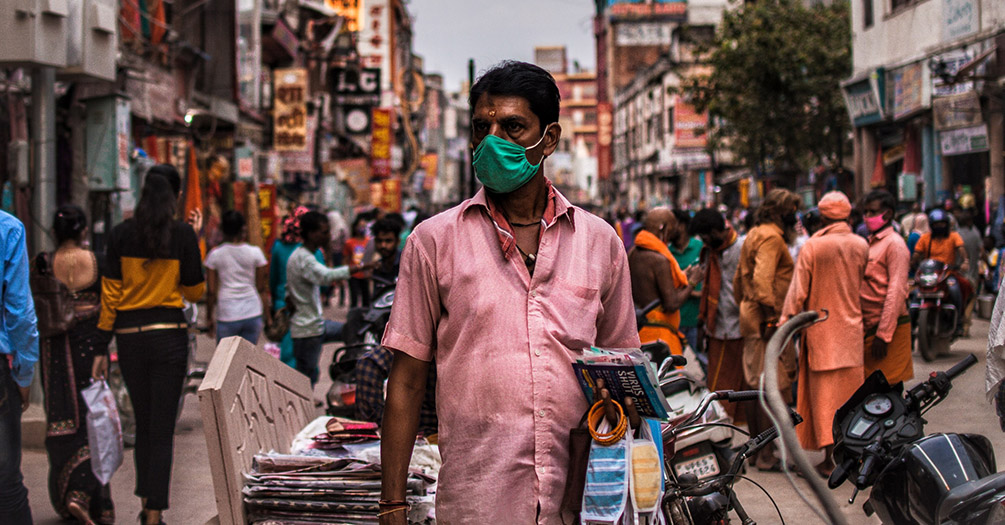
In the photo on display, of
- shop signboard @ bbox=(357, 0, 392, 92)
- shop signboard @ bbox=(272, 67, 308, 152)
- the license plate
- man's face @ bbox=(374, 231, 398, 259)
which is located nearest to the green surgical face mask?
the license plate

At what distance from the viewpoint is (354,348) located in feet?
Answer: 23.3

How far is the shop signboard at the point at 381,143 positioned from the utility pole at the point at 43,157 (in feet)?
98.4

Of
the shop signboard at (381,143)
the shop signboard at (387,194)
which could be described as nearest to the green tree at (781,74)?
the shop signboard at (381,143)

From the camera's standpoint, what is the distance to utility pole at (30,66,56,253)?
826 cm

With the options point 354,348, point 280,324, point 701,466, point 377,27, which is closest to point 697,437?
point 701,466

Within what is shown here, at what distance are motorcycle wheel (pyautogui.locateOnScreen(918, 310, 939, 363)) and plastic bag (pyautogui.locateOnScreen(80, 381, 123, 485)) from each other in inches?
349

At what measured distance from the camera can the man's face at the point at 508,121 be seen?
8.43 feet

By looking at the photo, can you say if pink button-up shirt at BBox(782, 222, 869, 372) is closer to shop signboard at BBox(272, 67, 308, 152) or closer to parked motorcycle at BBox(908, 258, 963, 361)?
parked motorcycle at BBox(908, 258, 963, 361)

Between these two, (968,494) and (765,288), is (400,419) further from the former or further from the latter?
(765,288)

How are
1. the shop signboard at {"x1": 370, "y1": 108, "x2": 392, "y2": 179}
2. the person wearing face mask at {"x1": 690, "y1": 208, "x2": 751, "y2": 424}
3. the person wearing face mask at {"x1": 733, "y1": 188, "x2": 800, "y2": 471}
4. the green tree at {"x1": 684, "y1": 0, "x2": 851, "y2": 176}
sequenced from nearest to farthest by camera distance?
the person wearing face mask at {"x1": 733, "y1": 188, "x2": 800, "y2": 471}
the person wearing face mask at {"x1": 690, "y1": 208, "x2": 751, "y2": 424}
the green tree at {"x1": 684, "y1": 0, "x2": 851, "y2": 176}
the shop signboard at {"x1": 370, "y1": 108, "x2": 392, "y2": 179}

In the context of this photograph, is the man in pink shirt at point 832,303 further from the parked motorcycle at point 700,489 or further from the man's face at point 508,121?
the man's face at point 508,121

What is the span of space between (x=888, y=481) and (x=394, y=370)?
213 centimetres

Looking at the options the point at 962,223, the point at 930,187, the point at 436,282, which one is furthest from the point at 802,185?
the point at 436,282

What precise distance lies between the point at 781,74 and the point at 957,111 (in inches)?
321
